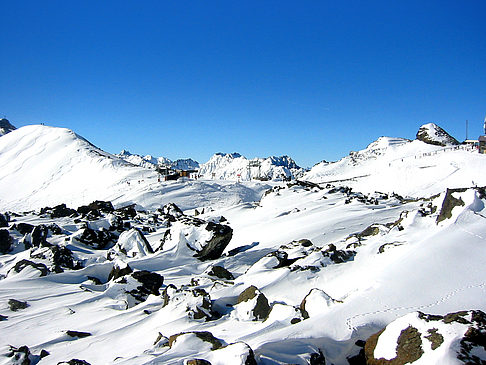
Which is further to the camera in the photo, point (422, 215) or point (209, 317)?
point (422, 215)

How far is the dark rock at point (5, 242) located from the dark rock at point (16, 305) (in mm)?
12132

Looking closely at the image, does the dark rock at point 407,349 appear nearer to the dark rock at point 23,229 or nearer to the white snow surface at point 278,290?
the white snow surface at point 278,290

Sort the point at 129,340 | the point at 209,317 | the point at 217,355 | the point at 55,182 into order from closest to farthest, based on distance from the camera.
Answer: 1. the point at 217,355
2. the point at 129,340
3. the point at 209,317
4. the point at 55,182

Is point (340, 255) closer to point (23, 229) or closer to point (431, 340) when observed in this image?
point (431, 340)

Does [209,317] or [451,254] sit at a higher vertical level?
[451,254]

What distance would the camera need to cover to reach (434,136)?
60188 mm

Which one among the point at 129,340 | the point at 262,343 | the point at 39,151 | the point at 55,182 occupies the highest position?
the point at 39,151

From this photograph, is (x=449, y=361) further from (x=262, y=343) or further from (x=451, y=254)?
(x=451, y=254)

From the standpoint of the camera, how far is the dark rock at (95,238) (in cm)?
1986

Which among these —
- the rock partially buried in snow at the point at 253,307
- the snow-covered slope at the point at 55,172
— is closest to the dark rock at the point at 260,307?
the rock partially buried in snow at the point at 253,307

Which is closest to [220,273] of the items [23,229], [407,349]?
[407,349]

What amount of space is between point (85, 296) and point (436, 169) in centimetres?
3678

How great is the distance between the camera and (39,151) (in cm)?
8681

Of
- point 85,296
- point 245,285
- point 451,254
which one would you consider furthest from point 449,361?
point 85,296
